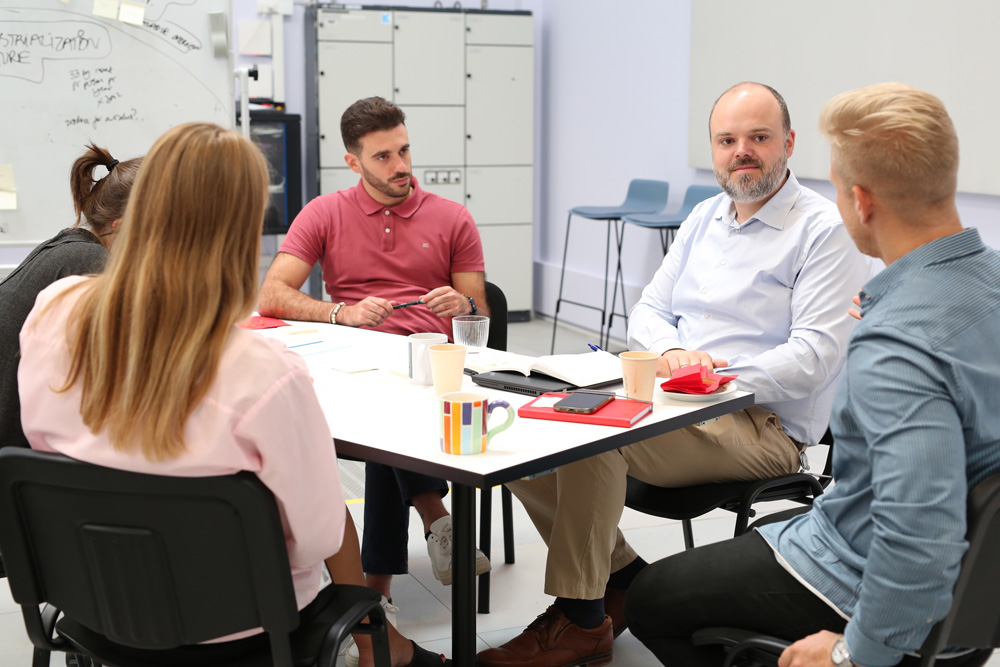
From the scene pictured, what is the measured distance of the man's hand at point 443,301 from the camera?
2.70 m

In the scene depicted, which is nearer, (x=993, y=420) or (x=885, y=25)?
(x=993, y=420)

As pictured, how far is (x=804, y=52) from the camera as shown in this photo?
4.38 meters

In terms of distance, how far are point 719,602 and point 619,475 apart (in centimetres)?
59

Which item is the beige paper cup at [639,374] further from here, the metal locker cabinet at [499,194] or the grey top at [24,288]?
the metal locker cabinet at [499,194]

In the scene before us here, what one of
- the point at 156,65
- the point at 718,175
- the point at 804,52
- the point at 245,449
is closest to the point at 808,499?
the point at 718,175

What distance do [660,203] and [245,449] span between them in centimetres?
447

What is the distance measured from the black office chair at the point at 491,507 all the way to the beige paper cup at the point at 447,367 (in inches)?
26.3

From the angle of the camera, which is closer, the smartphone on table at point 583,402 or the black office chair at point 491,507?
the smartphone on table at point 583,402

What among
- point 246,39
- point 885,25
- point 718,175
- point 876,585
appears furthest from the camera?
point 246,39

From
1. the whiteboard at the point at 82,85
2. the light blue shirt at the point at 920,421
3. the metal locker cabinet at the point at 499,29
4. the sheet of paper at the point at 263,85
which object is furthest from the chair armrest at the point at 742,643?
the sheet of paper at the point at 263,85

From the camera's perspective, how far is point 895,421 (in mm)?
1188

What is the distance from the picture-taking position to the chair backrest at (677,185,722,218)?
500 centimetres

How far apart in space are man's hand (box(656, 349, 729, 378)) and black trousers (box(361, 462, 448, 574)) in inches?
27.9

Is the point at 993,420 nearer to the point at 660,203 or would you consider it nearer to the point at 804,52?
the point at 804,52
